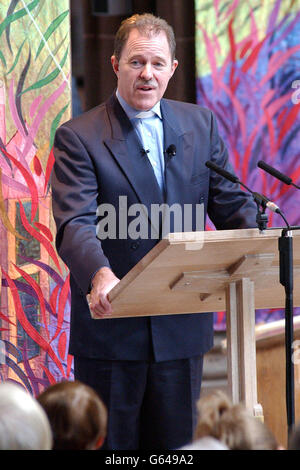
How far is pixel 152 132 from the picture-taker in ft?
9.20

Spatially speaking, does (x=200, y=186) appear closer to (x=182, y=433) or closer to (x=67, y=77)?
(x=182, y=433)

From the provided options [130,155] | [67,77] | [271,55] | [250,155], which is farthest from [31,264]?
[271,55]

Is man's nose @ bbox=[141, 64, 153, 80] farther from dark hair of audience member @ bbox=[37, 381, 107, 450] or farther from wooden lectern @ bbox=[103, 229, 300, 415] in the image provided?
dark hair of audience member @ bbox=[37, 381, 107, 450]

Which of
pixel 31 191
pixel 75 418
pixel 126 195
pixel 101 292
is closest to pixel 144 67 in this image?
pixel 126 195

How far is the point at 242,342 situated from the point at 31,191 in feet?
4.81

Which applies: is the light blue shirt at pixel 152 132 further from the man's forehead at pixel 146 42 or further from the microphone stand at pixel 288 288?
the microphone stand at pixel 288 288

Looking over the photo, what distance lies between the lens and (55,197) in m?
2.71

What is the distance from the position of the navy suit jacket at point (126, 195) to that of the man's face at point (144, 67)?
0.33ft

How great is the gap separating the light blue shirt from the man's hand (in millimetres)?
501

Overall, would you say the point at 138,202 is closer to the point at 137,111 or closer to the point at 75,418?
the point at 137,111

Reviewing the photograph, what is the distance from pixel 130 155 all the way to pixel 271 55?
1605 mm

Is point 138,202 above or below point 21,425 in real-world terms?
above
